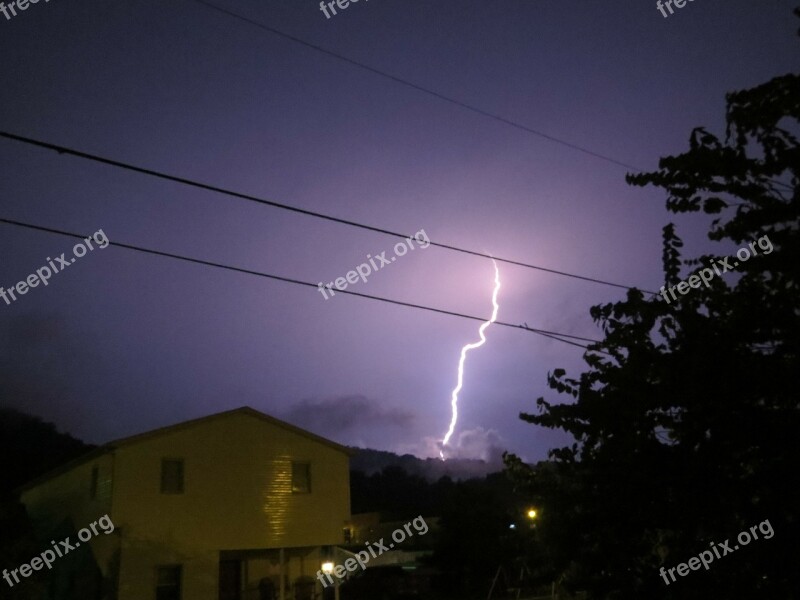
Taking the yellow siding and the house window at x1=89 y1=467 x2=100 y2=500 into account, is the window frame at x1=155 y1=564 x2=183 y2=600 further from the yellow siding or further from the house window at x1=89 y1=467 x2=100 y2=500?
the house window at x1=89 y1=467 x2=100 y2=500

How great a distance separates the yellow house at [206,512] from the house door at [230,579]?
3 cm

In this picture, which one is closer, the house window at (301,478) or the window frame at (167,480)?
the window frame at (167,480)

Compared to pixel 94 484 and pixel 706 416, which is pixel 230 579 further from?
pixel 706 416

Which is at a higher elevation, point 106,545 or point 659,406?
point 106,545

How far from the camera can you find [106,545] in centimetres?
2223

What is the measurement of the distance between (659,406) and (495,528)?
2936cm

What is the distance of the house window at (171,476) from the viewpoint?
901 inches

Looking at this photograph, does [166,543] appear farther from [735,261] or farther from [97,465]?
[735,261]

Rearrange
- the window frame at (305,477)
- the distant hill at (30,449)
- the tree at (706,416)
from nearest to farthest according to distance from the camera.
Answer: the tree at (706,416), the window frame at (305,477), the distant hill at (30,449)

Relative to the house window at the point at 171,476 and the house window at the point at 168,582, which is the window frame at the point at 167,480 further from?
the house window at the point at 168,582

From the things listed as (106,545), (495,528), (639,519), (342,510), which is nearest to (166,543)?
(106,545)

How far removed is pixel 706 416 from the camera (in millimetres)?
5449

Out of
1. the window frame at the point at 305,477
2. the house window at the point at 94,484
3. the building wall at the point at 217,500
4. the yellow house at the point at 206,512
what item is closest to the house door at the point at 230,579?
the yellow house at the point at 206,512

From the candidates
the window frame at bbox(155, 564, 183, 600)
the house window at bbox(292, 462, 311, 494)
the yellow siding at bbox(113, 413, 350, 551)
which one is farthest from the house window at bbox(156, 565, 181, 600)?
the house window at bbox(292, 462, 311, 494)
